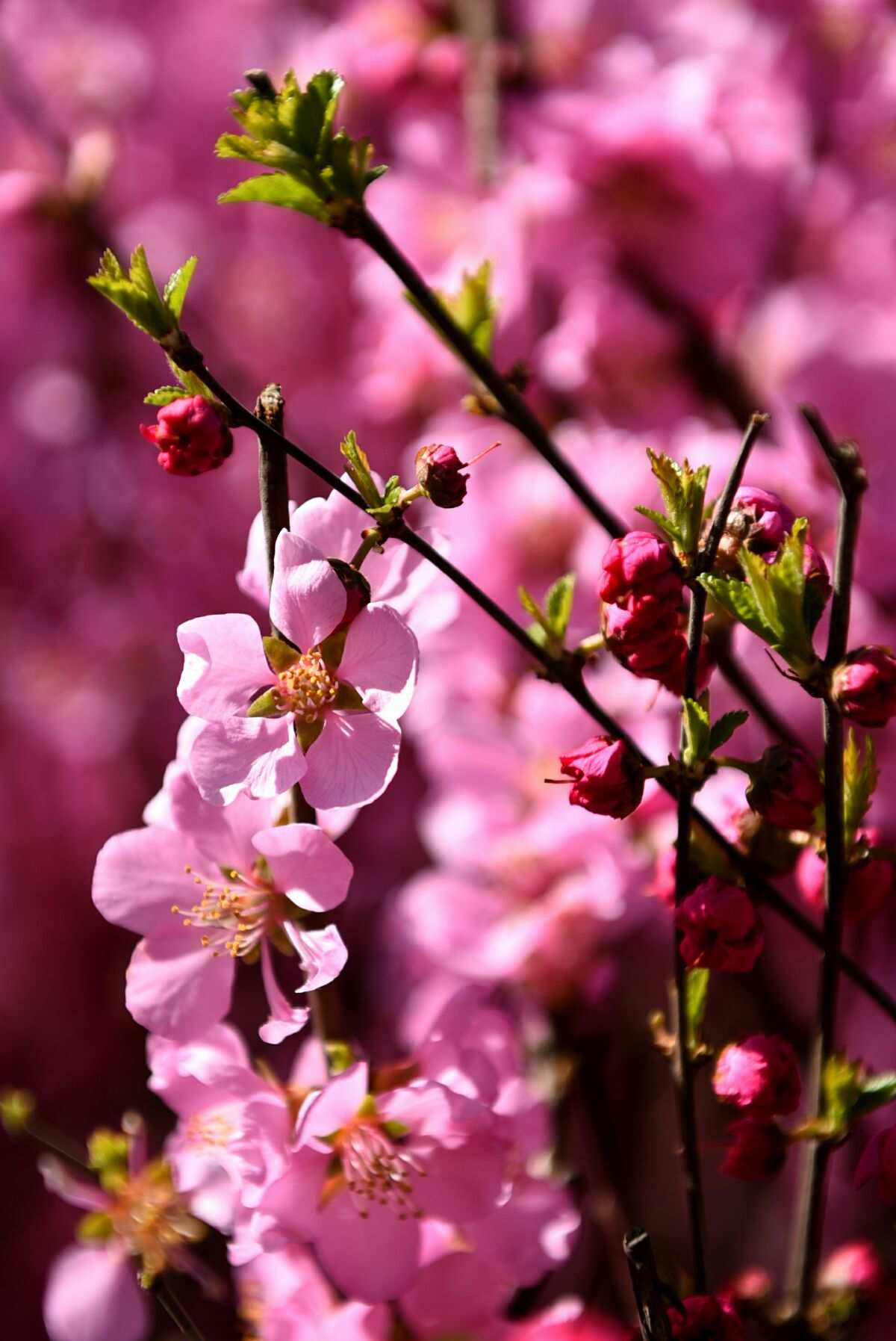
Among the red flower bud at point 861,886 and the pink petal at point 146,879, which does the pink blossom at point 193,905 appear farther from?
the red flower bud at point 861,886

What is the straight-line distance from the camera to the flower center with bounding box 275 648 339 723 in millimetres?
548

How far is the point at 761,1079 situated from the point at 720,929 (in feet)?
0.25

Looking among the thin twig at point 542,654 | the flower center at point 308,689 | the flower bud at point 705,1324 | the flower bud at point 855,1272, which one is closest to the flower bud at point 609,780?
the thin twig at point 542,654

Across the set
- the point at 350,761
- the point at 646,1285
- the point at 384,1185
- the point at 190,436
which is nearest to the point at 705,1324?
the point at 646,1285

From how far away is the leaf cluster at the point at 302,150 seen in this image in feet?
1.61

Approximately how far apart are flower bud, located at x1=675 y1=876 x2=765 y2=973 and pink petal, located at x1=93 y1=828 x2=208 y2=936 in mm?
235

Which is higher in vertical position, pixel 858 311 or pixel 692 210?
pixel 692 210

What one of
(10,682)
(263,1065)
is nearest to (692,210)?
(263,1065)

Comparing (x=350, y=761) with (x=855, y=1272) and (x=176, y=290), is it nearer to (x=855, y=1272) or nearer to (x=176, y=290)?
(x=176, y=290)

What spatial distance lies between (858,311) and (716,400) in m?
0.14

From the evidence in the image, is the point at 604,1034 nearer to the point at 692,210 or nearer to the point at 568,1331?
the point at 568,1331

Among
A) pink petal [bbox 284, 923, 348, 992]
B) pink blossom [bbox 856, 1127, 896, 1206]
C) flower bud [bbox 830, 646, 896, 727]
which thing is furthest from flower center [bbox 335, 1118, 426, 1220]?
flower bud [bbox 830, 646, 896, 727]

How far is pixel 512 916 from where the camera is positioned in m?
1.00

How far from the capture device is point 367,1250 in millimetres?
629
